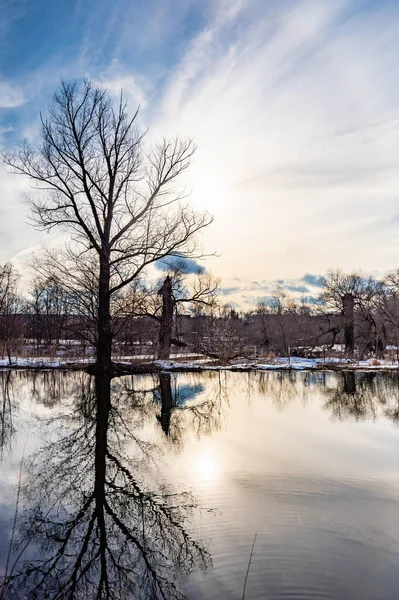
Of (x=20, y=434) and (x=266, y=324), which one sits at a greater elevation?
(x=266, y=324)

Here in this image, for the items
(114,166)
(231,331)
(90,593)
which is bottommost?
(90,593)

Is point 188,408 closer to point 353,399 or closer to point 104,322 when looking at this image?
point 353,399

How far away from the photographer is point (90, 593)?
4.02 meters

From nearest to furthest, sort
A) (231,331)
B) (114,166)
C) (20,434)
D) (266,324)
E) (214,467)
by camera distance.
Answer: (214,467) → (20,434) → (114,166) → (231,331) → (266,324)

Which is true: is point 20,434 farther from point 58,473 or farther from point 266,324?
point 266,324

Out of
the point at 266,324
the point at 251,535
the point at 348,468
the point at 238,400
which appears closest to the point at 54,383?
the point at 238,400

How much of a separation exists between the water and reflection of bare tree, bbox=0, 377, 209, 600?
0.06 feet

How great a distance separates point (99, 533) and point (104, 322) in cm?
1658

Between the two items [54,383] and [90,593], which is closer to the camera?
[90,593]

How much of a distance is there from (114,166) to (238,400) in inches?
476

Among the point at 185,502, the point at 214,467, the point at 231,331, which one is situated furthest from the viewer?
the point at 231,331

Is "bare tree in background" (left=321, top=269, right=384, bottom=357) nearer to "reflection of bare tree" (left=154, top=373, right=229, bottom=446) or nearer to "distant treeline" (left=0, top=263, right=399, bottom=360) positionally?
"distant treeline" (left=0, top=263, right=399, bottom=360)

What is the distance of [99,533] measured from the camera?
515cm

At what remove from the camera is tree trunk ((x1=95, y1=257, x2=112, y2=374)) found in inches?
827
